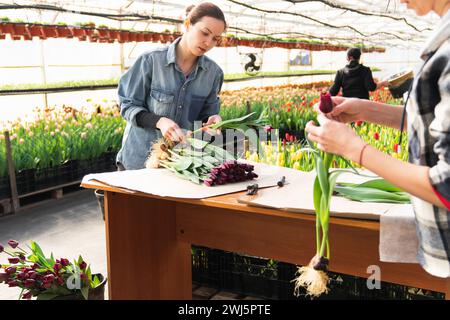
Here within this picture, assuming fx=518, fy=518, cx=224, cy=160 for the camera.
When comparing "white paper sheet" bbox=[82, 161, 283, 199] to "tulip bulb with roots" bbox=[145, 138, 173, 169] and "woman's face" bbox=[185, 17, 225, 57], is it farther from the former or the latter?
"woman's face" bbox=[185, 17, 225, 57]

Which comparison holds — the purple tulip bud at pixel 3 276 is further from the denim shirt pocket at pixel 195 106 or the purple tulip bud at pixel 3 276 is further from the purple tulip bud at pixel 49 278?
the denim shirt pocket at pixel 195 106

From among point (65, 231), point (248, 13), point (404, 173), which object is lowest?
point (65, 231)

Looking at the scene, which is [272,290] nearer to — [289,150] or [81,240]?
[289,150]

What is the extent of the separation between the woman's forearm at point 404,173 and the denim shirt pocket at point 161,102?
4.76 feet

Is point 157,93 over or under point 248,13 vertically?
under

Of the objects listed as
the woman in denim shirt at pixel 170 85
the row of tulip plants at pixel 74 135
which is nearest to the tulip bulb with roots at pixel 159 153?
the woman in denim shirt at pixel 170 85

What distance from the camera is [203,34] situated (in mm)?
2256

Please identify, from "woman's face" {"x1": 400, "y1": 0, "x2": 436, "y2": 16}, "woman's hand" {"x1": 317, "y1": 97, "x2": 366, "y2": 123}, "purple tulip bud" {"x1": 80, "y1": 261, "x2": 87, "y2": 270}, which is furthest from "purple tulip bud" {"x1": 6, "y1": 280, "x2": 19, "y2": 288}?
"woman's face" {"x1": 400, "y1": 0, "x2": 436, "y2": 16}

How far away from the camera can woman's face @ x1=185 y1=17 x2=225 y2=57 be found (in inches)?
87.8

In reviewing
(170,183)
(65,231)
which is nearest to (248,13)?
(65,231)

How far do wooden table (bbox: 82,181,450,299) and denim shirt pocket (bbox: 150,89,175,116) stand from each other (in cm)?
43

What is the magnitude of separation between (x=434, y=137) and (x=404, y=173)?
96 millimetres

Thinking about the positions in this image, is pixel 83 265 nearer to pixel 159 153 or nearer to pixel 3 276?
pixel 3 276
